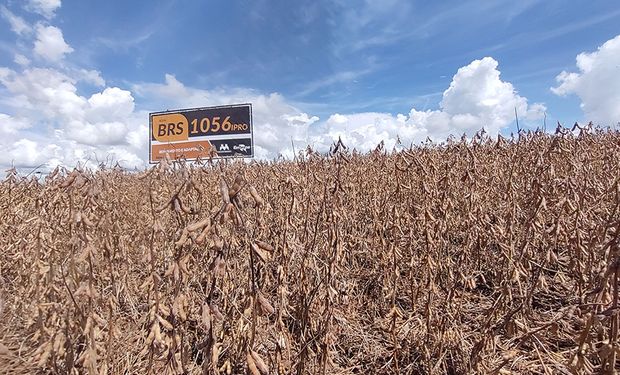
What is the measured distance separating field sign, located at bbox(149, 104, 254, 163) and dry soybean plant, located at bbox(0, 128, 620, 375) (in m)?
10.3

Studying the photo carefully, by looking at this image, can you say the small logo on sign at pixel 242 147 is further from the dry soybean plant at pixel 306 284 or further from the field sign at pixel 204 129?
the dry soybean plant at pixel 306 284

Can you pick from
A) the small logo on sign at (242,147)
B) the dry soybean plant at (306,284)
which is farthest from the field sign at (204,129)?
the dry soybean plant at (306,284)

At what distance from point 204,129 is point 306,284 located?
1316 cm

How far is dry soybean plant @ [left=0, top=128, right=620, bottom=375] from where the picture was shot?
1652 mm

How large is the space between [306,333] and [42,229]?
183 centimetres

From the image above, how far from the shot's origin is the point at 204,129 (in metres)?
14.6

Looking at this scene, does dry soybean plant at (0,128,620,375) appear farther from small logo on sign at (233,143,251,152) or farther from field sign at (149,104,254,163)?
field sign at (149,104,254,163)

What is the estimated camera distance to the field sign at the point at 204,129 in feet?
45.6

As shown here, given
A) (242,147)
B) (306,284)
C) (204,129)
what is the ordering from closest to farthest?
(306,284) → (242,147) → (204,129)

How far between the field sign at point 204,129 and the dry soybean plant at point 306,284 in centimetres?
1030

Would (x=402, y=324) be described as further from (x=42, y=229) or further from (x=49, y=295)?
(x=42, y=229)

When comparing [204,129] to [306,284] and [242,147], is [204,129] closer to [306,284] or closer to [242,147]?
[242,147]

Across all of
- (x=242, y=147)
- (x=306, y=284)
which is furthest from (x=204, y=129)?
(x=306, y=284)

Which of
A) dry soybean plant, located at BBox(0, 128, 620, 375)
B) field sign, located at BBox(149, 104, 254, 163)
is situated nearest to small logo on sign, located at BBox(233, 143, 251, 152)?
field sign, located at BBox(149, 104, 254, 163)
